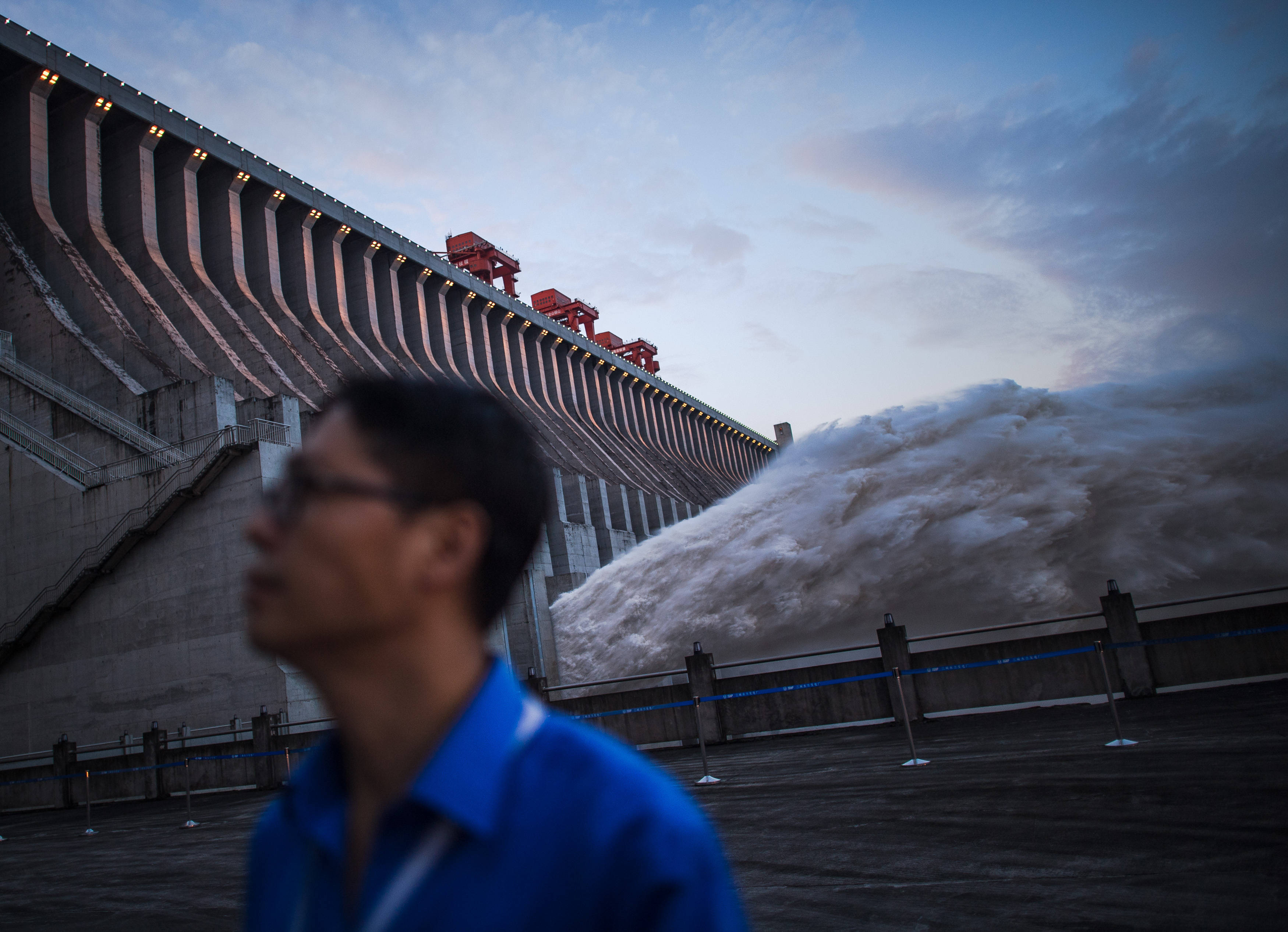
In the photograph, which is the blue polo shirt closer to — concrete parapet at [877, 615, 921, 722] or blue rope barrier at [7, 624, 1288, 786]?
blue rope barrier at [7, 624, 1288, 786]

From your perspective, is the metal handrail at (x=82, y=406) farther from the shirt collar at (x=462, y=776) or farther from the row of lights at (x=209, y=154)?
the shirt collar at (x=462, y=776)

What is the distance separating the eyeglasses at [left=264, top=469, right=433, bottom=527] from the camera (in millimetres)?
1164

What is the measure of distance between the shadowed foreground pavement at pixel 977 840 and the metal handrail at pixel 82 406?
13.4m

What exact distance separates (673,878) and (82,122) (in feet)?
143

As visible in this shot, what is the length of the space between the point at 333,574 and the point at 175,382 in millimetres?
29273

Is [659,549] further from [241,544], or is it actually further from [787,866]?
[787,866]


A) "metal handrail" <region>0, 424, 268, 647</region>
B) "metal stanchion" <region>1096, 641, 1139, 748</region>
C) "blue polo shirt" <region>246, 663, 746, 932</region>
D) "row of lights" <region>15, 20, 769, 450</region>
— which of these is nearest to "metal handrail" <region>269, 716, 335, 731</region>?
"metal handrail" <region>0, 424, 268, 647</region>

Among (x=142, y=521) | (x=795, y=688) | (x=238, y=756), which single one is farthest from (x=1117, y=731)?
(x=142, y=521)

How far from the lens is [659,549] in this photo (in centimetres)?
2691

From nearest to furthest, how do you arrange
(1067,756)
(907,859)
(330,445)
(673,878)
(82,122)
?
(673,878) < (330,445) < (907,859) < (1067,756) < (82,122)

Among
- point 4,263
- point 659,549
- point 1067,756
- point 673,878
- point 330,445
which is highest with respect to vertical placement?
point 4,263

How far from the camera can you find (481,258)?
65938 mm

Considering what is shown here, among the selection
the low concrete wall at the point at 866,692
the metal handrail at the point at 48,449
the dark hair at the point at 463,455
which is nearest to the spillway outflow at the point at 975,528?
the low concrete wall at the point at 866,692

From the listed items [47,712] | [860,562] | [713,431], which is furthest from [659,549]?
[713,431]
